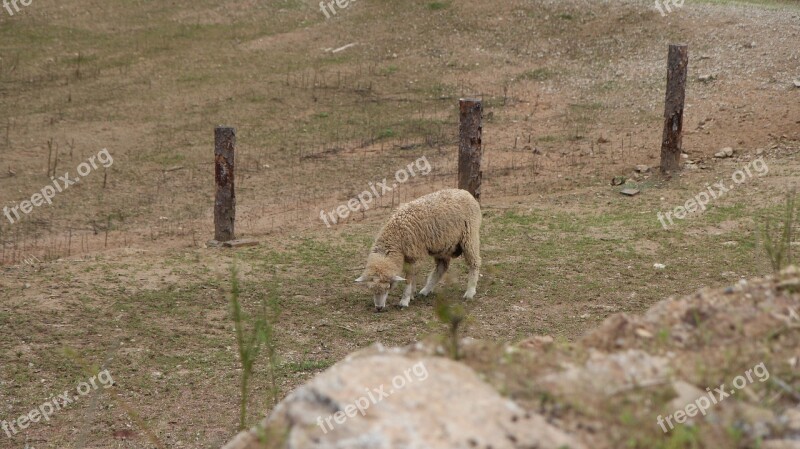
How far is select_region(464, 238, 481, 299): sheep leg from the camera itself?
10.9m

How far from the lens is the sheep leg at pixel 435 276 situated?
1131 centimetres

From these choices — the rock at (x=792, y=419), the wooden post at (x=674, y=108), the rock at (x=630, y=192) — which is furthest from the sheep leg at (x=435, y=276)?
the rock at (x=792, y=419)

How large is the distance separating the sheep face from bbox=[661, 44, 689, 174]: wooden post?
21.8 ft

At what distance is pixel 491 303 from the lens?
10766 mm

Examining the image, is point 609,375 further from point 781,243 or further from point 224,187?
point 224,187

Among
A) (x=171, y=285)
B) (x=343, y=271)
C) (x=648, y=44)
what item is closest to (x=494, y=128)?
(x=648, y=44)

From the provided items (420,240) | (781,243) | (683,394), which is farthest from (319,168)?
(683,394)

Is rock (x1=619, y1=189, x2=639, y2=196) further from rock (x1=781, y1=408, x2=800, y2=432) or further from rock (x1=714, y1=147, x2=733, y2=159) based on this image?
rock (x1=781, y1=408, x2=800, y2=432)

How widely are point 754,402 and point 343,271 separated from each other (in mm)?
8175

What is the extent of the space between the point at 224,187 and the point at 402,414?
9779 mm

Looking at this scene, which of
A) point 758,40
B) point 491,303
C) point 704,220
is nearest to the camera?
point 491,303

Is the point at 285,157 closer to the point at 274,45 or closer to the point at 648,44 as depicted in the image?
the point at 274,45

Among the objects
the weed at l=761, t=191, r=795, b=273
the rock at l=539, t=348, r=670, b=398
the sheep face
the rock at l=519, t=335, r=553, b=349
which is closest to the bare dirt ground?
the sheep face

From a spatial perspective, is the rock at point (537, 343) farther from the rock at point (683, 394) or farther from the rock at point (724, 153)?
the rock at point (724, 153)
